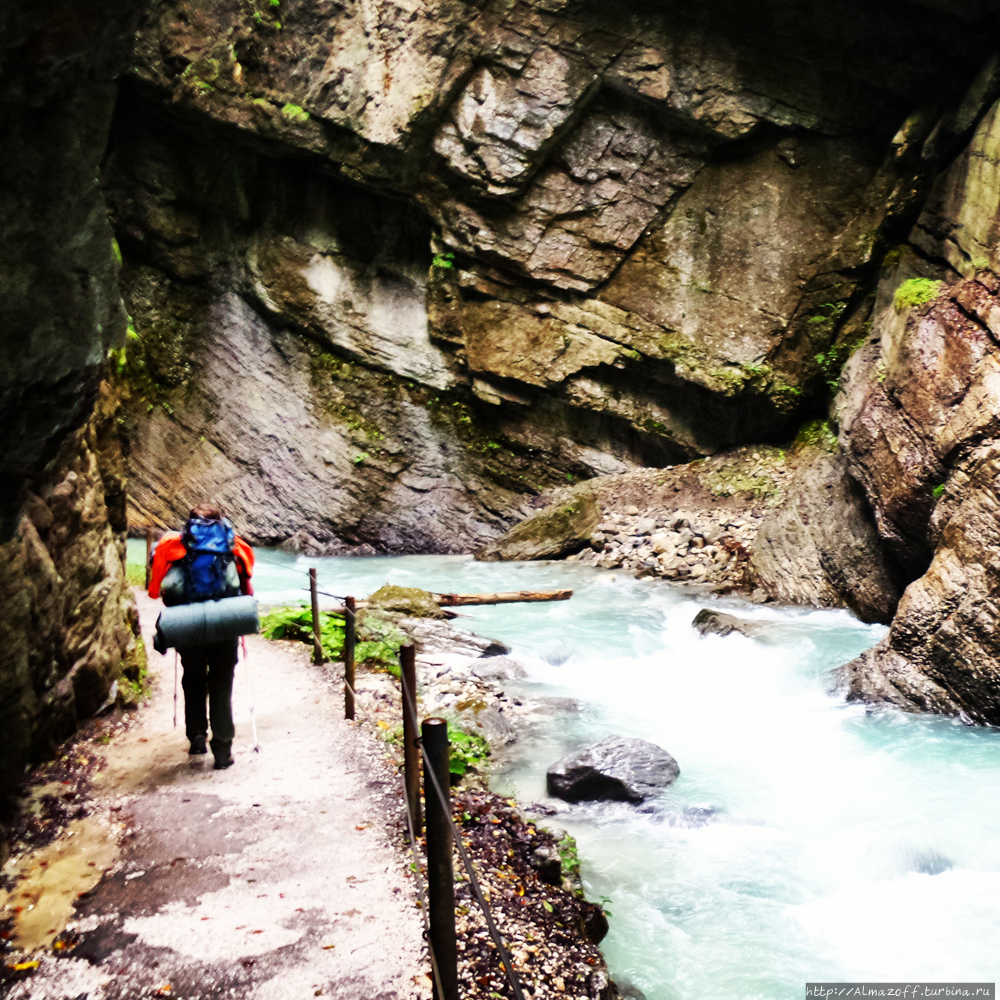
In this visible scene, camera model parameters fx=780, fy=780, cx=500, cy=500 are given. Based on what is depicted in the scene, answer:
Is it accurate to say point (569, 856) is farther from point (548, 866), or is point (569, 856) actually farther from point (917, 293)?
point (917, 293)

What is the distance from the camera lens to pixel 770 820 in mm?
6160

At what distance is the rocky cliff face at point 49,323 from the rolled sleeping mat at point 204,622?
731 mm

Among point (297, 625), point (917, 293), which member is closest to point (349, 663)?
point (297, 625)

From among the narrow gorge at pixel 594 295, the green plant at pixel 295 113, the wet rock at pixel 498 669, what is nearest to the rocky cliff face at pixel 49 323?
the wet rock at pixel 498 669

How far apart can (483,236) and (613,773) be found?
1265cm

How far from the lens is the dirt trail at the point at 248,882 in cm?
320

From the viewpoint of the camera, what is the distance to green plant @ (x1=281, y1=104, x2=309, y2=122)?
50.8ft

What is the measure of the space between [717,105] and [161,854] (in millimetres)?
15513

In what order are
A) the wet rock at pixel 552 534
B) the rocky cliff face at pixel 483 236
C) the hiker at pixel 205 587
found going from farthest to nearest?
the wet rock at pixel 552 534 < the rocky cliff face at pixel 483 236 < the hiker at pixel 205 587

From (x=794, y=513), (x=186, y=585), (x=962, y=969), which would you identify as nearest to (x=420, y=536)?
(x=794, y=513)

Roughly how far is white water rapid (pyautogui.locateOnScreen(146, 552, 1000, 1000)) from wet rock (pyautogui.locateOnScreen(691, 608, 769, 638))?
0.19 meters

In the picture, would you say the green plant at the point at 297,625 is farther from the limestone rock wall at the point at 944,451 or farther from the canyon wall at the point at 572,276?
the limestone rock wall at the point at 944,451

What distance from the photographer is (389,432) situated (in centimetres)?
1817

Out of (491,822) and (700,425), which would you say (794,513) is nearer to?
(700,425)
